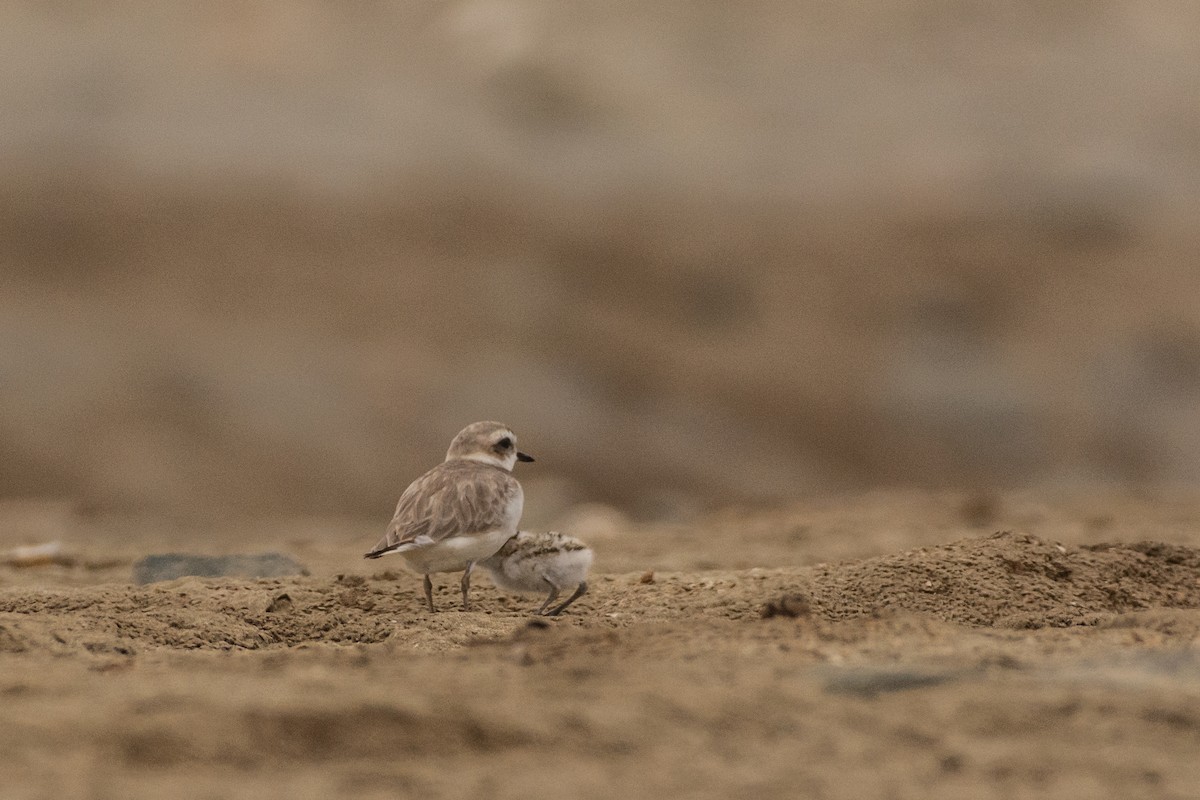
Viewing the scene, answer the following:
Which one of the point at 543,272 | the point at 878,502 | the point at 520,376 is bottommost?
the point at 878,502

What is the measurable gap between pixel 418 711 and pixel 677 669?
0.87m

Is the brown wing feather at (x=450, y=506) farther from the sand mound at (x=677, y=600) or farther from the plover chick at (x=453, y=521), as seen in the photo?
the sand mound at (x=677, y=600)

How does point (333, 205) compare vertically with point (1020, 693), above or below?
above

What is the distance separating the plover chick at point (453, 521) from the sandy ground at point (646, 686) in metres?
0.27

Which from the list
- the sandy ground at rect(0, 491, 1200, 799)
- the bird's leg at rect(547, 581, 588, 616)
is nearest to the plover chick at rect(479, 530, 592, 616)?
the bird's leg at rect(547, 581, 588, 616)

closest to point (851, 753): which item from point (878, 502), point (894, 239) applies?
point (878, 502)

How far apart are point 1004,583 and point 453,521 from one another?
2183 millimetres

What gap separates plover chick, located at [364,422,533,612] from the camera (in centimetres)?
666

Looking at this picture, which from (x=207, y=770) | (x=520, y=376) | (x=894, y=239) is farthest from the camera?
(x=894, y=239)

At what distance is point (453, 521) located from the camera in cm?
669

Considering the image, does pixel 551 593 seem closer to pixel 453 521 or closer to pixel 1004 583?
pixel 453 521

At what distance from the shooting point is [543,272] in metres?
23.4

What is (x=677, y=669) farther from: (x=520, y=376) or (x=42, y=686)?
(x=520, y=376)

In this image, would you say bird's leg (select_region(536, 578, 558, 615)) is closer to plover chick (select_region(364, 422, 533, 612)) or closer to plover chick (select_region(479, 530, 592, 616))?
plover chick (select_region(479, 530, 592, 616))
